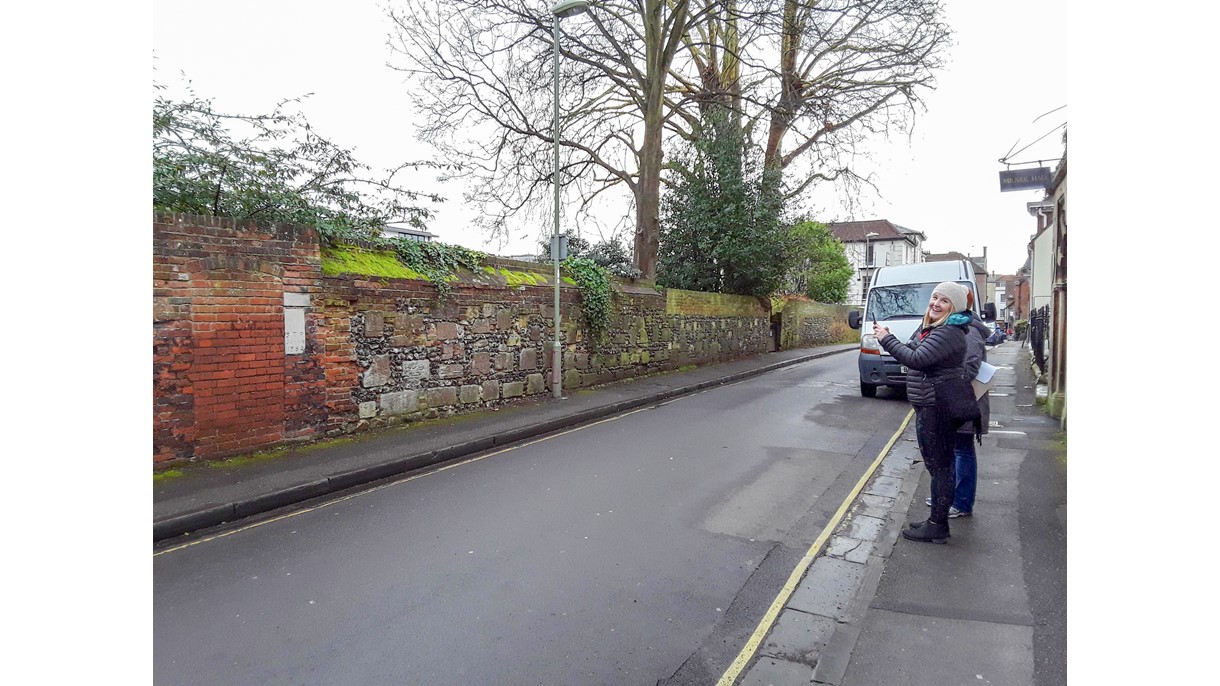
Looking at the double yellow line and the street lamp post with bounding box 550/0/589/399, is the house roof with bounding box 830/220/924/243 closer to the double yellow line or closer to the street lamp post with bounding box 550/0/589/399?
the street lamp post with bounding box 550/0/589/399

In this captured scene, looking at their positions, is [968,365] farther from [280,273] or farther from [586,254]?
[586,254]

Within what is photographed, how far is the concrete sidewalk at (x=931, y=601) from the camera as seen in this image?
2.81 meters

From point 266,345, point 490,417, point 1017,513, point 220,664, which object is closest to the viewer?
point 220,664

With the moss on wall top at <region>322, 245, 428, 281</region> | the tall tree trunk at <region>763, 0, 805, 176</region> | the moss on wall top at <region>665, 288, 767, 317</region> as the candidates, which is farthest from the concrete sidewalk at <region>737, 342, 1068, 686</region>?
the tall tree trunk at <region>763, 0, 805, 176</region>

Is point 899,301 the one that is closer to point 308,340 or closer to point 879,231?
point 308,340

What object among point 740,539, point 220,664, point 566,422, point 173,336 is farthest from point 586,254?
point 220,664

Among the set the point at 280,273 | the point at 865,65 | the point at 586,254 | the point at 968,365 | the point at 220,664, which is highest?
the point at 865,65

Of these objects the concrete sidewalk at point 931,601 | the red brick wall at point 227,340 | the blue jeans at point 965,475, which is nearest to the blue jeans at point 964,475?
the blue jeans at point 965,475

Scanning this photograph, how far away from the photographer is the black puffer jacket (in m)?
3.99

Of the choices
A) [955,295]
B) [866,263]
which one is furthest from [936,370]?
[866,263]

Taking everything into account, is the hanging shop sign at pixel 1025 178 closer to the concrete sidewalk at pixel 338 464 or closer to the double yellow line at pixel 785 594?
the double yellow line at pixel 785 594

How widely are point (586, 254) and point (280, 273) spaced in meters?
11.4

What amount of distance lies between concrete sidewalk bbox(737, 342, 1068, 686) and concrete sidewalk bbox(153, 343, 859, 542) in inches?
174

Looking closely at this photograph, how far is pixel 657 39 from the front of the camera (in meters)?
15.8
